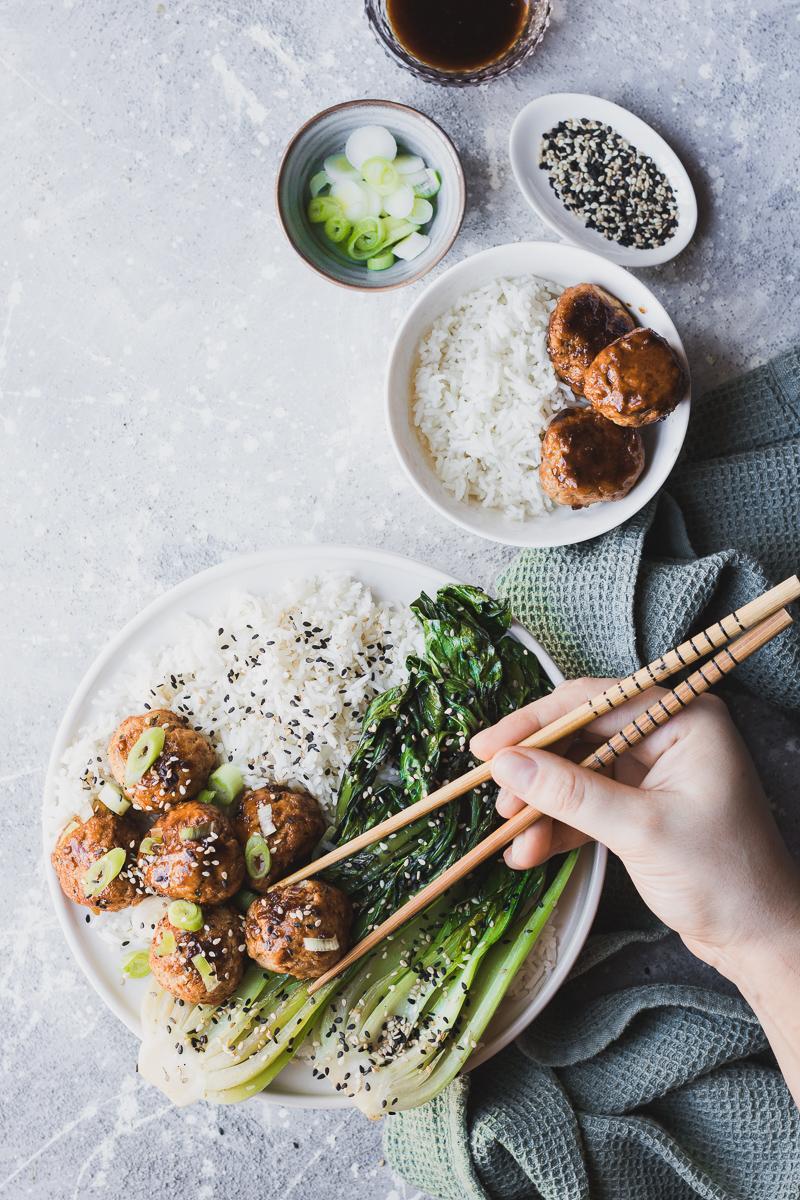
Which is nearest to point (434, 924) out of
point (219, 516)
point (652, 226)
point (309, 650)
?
point (309, 650)

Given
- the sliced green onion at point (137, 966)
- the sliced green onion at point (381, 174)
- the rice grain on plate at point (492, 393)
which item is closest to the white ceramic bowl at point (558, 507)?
the rice grain on plate at point (492, 393)

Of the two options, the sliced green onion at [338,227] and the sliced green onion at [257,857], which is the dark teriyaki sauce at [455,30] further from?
the sliced green onion at [257,857]

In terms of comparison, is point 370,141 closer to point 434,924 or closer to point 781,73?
point 781,73

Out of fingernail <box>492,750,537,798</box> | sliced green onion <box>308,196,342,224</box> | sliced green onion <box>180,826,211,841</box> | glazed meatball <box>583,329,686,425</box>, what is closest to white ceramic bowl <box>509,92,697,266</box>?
glazed meatball <box>583,329,686,425</box>

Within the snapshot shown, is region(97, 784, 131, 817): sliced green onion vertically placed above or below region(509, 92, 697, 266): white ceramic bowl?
below

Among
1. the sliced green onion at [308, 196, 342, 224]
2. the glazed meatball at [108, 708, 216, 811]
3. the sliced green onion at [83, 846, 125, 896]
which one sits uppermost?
the sliced green onion at [308, 196, 342, 224]

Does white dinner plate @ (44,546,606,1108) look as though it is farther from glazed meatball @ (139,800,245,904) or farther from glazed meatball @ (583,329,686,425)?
glazed meatball @ (583,329,686,425)

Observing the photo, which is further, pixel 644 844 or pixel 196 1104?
pixel 196 1104
